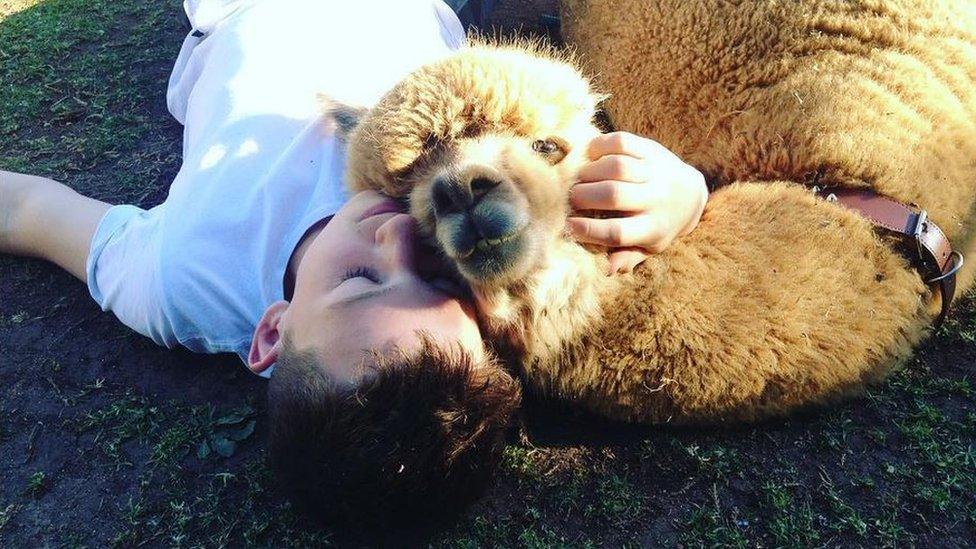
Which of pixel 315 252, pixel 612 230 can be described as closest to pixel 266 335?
pixel 315 252

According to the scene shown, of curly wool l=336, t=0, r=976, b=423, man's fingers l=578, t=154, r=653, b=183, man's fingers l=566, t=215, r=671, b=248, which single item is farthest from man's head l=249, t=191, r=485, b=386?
man's fingers l=578, t=154, r=653, b=183

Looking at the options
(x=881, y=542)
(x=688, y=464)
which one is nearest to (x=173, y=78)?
(x=688, y=464)

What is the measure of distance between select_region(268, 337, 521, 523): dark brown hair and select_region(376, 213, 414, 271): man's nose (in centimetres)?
23

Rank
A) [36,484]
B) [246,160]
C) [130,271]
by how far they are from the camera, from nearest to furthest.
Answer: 1. [36,484]
2. [130,271]
3. [246,160]

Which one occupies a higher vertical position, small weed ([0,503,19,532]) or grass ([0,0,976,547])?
grass ([0,0,976,547])

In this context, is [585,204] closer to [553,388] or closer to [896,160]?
[553,388]

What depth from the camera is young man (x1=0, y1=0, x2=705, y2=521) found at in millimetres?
1784

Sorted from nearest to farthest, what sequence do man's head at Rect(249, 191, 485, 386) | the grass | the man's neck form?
1. man's head at Rect(249, 191, 485, 386)
2. the grass
3. the man's neck

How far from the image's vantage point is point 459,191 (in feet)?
5.57

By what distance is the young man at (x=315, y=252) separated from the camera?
1784 mm

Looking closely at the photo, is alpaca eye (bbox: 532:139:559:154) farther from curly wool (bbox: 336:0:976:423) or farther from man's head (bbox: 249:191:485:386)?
man's head (bbox: 249:191:485:386)

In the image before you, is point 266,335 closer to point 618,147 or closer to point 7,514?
point 7,514

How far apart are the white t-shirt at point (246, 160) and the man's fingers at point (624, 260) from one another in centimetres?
105

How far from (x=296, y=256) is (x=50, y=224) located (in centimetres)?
132
